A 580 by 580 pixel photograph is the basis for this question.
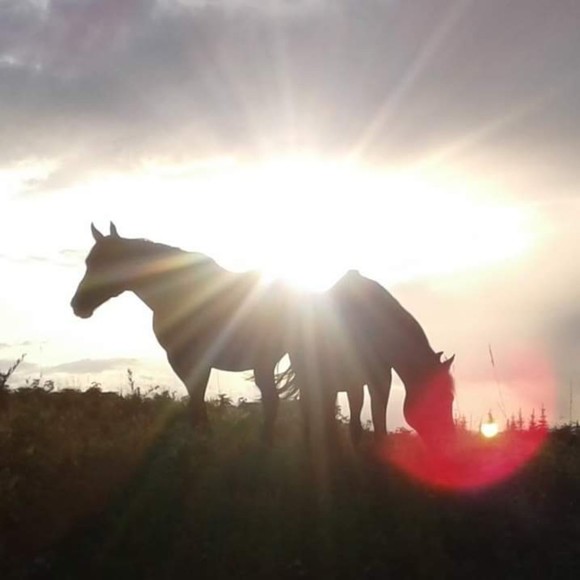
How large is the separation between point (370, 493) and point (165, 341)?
453 centimetres

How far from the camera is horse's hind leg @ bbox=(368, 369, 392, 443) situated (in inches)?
533

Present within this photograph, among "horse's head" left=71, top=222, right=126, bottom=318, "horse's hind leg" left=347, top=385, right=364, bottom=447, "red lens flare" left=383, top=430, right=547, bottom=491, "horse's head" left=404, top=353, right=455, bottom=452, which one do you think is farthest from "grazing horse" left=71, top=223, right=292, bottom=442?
"red lens flare" left=383, top=430, right=547, bottom=491

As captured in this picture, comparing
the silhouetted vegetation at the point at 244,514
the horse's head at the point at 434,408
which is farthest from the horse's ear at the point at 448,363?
the silhouetted vegetation at the point at 244,514

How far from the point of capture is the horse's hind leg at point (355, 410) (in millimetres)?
13234

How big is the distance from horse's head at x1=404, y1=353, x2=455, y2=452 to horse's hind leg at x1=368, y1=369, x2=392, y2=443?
0.63 m

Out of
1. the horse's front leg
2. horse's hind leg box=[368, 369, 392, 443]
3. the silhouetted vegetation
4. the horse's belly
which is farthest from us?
the horse's belly

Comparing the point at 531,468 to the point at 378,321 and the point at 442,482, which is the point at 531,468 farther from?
the point at 378,321

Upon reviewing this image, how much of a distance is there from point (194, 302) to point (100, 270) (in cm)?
153

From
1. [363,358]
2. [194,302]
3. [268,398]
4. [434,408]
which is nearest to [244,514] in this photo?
[268,398]

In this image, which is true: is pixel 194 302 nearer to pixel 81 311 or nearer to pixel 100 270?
pixel 100 270

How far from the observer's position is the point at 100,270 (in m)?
14.1

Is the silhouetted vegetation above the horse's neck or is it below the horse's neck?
below

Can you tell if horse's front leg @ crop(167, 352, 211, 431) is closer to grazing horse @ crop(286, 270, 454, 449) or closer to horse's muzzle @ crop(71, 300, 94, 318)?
grazing horse @ crop(286, 270, 454, 449)

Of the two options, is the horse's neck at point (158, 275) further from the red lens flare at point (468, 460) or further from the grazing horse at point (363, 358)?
the red lens flare at point (468, 460)
